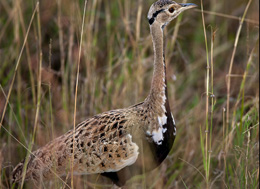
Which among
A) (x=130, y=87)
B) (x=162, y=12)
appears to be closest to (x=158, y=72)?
(x=162, y=12)

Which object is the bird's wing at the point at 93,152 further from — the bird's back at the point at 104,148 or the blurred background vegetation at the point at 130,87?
the blurred background vegetation at the point at 130,87

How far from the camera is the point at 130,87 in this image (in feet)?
13.4

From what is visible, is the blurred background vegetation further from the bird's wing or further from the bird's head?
the bird's head

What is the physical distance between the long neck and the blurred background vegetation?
0.26 metres

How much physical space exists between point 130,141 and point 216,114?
1512mm

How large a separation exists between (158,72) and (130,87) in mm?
1034

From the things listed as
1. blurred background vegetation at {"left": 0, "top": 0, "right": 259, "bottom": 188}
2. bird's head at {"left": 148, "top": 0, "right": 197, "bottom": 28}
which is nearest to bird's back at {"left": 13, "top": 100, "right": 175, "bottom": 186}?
blurred background vegetation at {"left": 0, "top": 0, "right": 259, "bottom": 188}

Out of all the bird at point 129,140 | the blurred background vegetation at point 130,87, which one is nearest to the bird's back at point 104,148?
the bird at point 129,140

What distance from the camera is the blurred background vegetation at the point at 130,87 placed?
11.2 feet

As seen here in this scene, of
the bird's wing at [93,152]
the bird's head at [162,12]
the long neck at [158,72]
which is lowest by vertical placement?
the bird's wing at [93,152]

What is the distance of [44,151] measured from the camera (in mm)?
3215

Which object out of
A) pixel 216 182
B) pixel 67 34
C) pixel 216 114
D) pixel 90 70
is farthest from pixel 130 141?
pixel 67 34

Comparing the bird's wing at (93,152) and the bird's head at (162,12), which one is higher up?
the bird's head at (162,12)

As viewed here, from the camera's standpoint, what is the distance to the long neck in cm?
307
